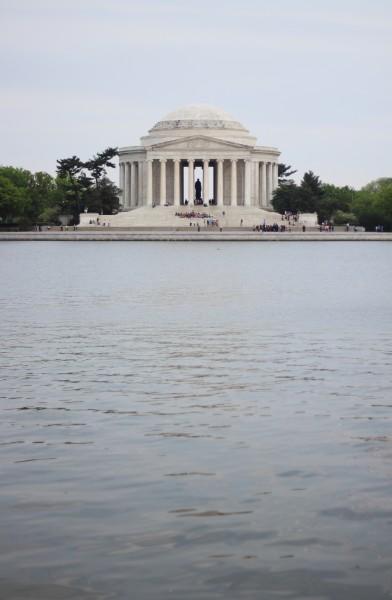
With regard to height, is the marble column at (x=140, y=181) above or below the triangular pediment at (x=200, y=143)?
below

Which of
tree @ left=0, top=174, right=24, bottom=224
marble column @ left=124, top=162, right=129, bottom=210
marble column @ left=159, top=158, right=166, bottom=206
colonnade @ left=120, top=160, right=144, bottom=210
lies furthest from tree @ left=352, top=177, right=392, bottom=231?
tree @ left=0, top=174, right=24, bottom=224

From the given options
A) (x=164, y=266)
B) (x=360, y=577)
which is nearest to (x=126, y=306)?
(x=360, y=577)

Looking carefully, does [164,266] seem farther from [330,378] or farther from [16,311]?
[330,378]

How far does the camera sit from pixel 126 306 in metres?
38.4

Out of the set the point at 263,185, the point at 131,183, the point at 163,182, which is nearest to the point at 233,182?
the point at 263,185

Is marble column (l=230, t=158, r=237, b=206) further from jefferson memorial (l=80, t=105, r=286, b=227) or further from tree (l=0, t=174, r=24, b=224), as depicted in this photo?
tree (l=0, t=174, r=24, b=224)

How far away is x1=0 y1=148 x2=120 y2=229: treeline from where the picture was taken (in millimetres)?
153500

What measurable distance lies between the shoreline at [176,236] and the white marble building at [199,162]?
87.3 ft

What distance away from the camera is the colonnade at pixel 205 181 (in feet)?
555

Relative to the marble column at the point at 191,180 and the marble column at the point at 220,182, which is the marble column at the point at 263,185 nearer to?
the marble column at the point at 220,182

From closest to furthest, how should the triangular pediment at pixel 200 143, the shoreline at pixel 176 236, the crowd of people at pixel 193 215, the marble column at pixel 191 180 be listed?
the shoreline at pixel 176 236 → the crowd of people at pixel 193 215 → the triangular pediment at pixel 200 143 → the marble column at pixel 191 180

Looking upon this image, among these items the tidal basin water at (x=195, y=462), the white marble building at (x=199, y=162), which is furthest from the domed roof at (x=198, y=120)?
the tidal basin water at (x=195, y=462)

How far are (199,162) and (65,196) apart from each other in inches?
797

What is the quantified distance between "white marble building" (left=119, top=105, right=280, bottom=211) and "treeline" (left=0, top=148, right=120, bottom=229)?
6.88 metres
